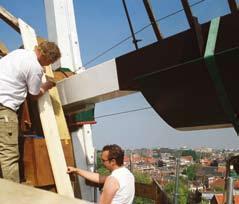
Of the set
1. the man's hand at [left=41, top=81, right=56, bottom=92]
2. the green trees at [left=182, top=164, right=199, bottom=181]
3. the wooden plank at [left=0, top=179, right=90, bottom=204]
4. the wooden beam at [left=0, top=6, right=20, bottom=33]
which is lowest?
the green trees at [left=182, top=164, right=199, bottom=181]

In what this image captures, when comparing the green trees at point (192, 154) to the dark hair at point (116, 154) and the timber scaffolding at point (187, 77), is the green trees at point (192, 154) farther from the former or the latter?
the dark hair at point (116, 154)

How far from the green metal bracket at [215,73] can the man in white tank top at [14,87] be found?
3.93ft

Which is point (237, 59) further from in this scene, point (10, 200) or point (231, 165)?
point (10, 200)

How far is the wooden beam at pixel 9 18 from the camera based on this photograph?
396 cm

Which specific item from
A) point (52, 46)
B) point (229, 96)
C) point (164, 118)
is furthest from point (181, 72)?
point (52, 46)

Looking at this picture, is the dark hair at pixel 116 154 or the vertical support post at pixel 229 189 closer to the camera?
the vertical support post at pixel 229 189

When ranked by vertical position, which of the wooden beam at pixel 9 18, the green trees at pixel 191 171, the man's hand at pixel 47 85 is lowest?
the green trees at pixel 191 171

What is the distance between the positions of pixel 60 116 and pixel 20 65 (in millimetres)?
645

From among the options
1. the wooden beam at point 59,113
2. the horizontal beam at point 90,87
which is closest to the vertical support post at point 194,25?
the horizontal beam at point 90,87

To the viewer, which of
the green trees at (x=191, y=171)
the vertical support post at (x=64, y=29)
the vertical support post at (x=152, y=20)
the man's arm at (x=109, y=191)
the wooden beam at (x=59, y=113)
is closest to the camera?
the man's arm at (x=109, y=191)

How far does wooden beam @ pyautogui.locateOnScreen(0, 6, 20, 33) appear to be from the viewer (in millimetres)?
3958

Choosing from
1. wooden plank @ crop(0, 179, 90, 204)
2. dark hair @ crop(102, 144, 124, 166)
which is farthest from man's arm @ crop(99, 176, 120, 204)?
wooden plank @ crop(0, 179, 90, 204)

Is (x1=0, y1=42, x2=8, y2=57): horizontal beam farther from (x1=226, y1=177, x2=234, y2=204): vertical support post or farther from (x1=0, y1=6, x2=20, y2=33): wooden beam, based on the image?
(x1=226, y1=177, x2=234, y2=204): vertical support post

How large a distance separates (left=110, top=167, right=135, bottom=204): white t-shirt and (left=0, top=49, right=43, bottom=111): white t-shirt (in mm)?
907
